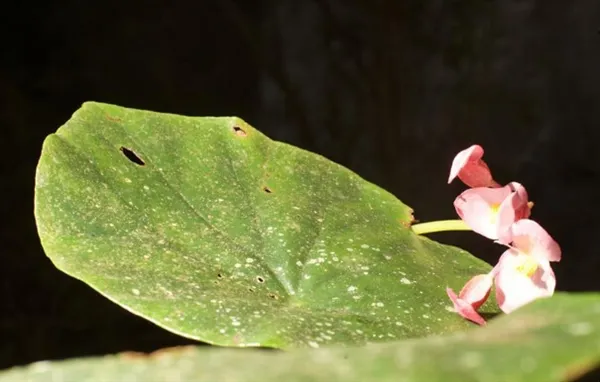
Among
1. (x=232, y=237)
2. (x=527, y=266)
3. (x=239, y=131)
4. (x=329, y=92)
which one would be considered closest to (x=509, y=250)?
(x=527, y=266)

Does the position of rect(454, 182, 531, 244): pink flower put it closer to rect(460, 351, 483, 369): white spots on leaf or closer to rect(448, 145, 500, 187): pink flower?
rect(448, 145, 500, 187): pink flower

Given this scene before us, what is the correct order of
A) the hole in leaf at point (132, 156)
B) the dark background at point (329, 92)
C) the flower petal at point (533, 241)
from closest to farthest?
the flower petal at point (533, 241) < the hole in leaf at point (132, 156) < the dark background at point (329, 92)

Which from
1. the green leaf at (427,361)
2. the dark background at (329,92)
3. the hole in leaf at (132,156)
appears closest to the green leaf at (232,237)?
the hole in leaf at (132,156)

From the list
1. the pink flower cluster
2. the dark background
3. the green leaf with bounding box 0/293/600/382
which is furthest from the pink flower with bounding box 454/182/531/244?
the dark background

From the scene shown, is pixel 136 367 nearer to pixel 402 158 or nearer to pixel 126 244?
pixel 126 244

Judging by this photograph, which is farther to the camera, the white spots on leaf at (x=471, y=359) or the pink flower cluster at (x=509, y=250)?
the pink flower cluster at (x=509, y=250)

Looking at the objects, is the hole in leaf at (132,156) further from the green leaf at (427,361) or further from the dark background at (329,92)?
the dark background at (329,92)

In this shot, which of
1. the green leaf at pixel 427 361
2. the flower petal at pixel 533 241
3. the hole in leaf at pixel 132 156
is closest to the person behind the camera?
the green leaf at pixel 427 361

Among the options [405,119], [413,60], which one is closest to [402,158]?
[405,119]
